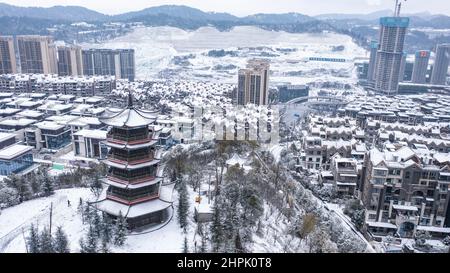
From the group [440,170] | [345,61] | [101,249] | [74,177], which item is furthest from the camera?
[345,61]

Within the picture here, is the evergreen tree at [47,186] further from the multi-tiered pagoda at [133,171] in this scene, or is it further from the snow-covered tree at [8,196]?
the multi-tiered pagoda at [133,171]

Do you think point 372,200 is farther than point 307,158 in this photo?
No

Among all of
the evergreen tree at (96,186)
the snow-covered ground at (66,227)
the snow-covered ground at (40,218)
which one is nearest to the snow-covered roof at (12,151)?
the snow-covered ground at (40,218)

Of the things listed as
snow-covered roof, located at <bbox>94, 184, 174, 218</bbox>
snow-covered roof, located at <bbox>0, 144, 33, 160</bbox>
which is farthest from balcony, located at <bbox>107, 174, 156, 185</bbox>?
snow-covered roof, located at <bbox>0, 144, 33, 160</bbox>

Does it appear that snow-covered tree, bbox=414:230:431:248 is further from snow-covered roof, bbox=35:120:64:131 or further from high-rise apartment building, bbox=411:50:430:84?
high-rise apartment building, bbox=411:50:430:84

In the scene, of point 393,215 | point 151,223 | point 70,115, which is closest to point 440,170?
point 393,215
